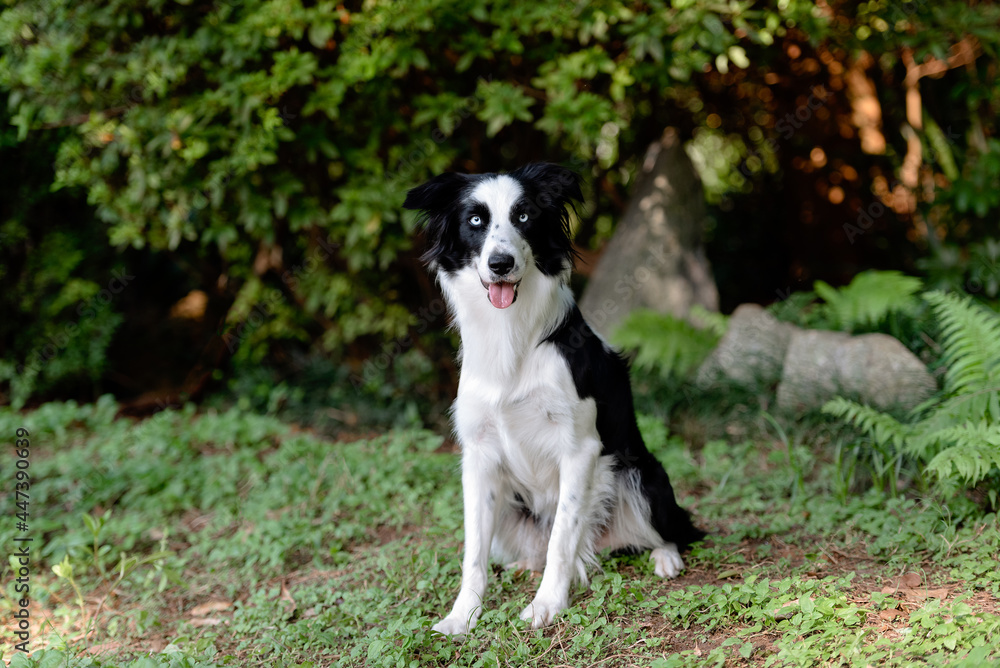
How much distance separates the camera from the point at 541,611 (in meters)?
2.69

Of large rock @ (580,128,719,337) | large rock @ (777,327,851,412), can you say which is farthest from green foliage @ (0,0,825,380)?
large rock @ (777,327,851,412)

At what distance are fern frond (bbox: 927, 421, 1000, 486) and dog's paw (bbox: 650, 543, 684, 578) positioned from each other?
1.01m

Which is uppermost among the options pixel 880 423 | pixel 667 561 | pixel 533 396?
pixel 533 396

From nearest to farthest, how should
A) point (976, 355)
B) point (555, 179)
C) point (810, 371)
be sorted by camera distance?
point (555, 179) → point (976, 355) → point (810, 371)

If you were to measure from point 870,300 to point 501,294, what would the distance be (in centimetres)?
322

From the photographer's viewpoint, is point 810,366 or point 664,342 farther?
point 664,342

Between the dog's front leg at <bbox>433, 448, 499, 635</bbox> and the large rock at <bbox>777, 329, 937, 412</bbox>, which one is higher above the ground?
the large rock at <bbox>777, 329, 937, 412</bbox>

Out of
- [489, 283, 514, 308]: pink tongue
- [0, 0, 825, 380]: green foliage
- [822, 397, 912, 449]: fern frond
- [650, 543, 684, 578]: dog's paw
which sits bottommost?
[650, 543, 684, 578]: dog's paw

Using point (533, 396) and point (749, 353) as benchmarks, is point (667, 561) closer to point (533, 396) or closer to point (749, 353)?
point (533, 396)

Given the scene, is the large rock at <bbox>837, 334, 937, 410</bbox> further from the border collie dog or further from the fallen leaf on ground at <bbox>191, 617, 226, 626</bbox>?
the fallen leaf on ground at <bbox>191, 617, 226, 626</bbox>

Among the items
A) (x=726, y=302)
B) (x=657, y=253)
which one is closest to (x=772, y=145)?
(x=726, y=302)

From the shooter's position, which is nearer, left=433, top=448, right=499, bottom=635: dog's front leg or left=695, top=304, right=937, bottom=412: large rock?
left=433, top=448, right=499, bottom=635: dog's front leg

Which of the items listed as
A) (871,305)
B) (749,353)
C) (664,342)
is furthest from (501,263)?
(871,305)

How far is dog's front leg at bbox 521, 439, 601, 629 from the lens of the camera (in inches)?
109
